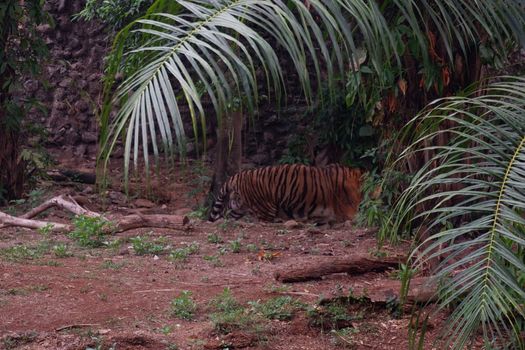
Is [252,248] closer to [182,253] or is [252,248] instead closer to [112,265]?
[182,253]

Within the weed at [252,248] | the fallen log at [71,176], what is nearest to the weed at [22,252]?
the weed at [252,248]

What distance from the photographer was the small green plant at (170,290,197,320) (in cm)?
453

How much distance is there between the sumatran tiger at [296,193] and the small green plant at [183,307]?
5488 millimetres

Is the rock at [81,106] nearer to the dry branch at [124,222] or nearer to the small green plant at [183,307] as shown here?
the dry branch at [124,222]

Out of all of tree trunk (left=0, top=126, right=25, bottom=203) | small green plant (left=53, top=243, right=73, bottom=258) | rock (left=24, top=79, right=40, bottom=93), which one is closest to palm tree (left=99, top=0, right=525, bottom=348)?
small green plant (left=53, top=243, right=73, bottom=258)

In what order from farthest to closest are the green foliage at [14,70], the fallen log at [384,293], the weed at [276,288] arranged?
the green foliage at [14,70] → the weed at [276,288] → the fallen log at [384,293]

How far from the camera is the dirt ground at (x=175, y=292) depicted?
4246 mm

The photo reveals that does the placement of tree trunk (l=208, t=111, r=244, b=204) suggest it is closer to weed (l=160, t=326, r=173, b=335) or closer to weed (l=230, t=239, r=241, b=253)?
weed (l=230, t=239, r=241, b=253)

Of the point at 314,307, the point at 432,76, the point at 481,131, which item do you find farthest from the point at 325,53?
the point at 314,307

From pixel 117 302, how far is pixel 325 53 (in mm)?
2749

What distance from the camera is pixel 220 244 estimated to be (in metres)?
6.69

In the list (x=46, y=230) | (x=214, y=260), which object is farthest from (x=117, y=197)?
(x=214, y=260)

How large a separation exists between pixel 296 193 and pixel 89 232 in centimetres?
441

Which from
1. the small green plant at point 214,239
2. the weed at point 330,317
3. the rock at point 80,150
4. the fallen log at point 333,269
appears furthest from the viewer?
the rock at point 80,150
